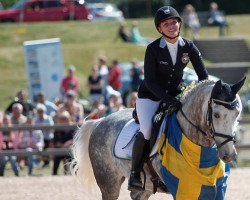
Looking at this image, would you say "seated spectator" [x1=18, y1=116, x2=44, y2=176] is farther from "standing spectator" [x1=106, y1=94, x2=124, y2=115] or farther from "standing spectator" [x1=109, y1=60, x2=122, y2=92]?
"standing spectator" [x1=109, y1=60, x2=122, y2=92]

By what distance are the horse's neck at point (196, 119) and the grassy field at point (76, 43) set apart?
1976 centimetres

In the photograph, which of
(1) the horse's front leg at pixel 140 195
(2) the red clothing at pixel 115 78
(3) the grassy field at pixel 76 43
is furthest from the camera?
(3) the grassy field at pixel 76 43

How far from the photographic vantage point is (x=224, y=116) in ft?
25.5

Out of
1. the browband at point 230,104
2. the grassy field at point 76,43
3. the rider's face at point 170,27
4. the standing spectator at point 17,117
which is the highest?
the rider's face at point 170,27

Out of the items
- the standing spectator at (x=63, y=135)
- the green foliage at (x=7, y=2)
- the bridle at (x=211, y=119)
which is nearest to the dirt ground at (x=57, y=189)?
the standing spectator at (x=63, y=135)

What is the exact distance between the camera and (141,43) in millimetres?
35344

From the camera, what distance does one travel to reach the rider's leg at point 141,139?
8930mm

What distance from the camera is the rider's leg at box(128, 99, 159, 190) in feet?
29.3

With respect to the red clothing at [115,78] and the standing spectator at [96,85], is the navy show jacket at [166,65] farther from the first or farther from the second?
the red clothing at [115,78]

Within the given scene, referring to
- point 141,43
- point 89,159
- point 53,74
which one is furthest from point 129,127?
point 141,43

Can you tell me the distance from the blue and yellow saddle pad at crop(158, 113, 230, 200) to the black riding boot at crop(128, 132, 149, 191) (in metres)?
0.56

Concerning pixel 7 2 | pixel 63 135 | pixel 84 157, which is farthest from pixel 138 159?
pixel 7 2

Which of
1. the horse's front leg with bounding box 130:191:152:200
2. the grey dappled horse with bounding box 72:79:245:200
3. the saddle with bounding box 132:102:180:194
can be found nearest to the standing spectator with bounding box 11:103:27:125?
the grey dappled horse with bounding box 72:79:245:200

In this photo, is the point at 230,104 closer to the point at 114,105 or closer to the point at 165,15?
the point at 165,15
